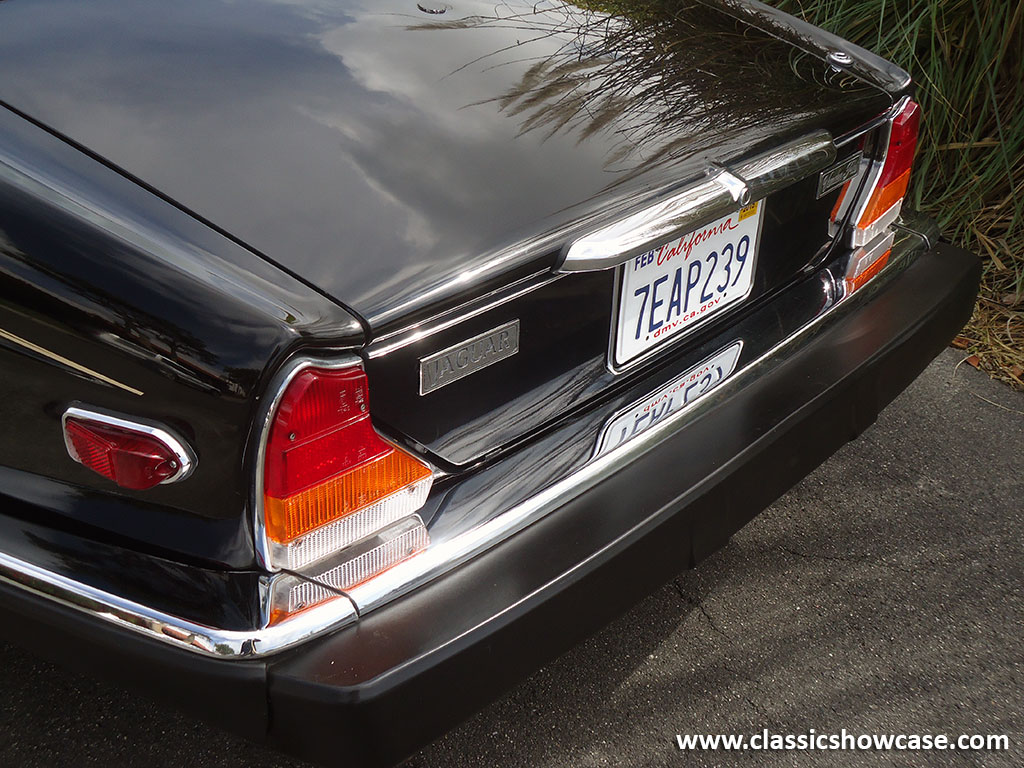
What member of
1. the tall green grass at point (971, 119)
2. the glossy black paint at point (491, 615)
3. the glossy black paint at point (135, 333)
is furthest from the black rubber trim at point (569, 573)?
the tall green grass at point (971, 119)

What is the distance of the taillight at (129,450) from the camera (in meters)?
1.29

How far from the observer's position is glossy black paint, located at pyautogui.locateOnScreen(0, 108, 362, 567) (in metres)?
1.25

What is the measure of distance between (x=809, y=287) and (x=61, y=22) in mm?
1501

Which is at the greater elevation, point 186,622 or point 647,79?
point 647,79

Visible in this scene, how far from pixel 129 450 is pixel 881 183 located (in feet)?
5.29

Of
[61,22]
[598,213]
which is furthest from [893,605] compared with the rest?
[61,22]

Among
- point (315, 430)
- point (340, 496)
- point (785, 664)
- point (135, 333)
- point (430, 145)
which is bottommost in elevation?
point (785, 664)

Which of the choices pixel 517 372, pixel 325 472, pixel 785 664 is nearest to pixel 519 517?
pixel 517 372

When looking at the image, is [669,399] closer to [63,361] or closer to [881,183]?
[881,183]

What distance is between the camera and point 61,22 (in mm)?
1685

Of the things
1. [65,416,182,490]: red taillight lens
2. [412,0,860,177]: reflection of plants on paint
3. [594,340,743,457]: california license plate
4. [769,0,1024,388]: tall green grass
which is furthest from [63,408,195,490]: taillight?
[769,0,1024,388]: tall green grass

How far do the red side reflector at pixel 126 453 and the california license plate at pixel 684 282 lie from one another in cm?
75

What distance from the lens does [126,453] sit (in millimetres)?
1310

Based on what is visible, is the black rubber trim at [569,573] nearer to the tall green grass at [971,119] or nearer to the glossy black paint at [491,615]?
the glossy black paint at [491,615]
